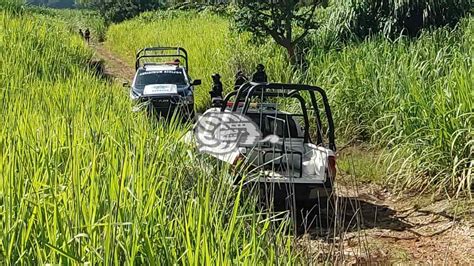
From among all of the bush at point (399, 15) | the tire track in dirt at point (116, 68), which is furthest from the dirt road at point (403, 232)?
the tire track in dirt at point (116, 68)

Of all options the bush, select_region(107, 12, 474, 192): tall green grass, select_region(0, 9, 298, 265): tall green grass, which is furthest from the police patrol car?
select_region(0, 9, 298, 265): tall green grass

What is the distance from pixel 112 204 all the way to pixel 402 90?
18.8ft

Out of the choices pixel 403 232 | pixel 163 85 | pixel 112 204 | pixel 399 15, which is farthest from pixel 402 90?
pixel 112 204

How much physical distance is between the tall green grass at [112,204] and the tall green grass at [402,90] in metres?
2.88

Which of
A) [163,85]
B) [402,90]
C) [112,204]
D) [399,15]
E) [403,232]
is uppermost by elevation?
[399,15]

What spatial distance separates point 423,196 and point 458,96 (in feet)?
3.67

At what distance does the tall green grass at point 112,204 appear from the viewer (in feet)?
7.89

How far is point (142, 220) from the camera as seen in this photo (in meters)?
2.65

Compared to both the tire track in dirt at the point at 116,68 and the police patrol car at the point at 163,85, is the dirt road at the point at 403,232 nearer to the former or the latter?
the police patrol car at the point at 163,85

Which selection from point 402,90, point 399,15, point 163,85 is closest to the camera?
point 402,90

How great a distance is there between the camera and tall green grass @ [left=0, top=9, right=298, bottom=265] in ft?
7.89

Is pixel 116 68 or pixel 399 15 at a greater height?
pixel 399 15

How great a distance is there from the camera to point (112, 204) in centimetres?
250

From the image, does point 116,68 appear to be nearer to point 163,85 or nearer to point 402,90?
point 163,85
